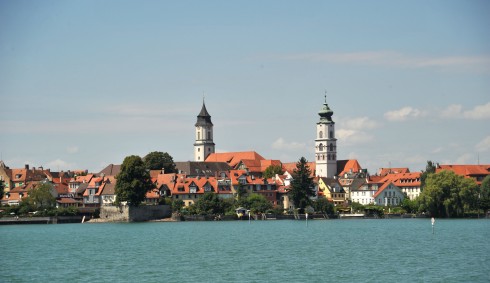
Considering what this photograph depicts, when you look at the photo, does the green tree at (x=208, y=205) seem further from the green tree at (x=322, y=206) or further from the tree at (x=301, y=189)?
the green tree at (x=322, y=206)

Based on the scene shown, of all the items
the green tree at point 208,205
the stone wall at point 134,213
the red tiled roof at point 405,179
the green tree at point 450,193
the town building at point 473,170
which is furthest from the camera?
the red tiled roof at point 405,179

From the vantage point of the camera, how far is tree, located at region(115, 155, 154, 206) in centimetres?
10456

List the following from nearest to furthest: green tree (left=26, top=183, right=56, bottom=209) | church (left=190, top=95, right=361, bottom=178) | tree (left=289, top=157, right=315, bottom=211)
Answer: green tree (left=26, top=183, right=56, bottom=209) → tree (left=289, top=157, right=315, bottom=211) → church (left=190, top=95, right=361, bottom=178)

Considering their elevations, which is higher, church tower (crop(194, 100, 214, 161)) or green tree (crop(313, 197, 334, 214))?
church tower (crop(194, 100, 214, 161))

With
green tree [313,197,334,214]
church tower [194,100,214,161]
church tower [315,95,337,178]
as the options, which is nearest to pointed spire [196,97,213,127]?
church tower [194,100,214,161]

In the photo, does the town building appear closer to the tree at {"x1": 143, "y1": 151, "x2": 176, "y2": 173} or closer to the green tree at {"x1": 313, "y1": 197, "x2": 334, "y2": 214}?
the green tree at {"x1": 313, "y1": 197, "x2": 334, "y2": 214}

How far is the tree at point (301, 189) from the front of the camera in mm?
114250

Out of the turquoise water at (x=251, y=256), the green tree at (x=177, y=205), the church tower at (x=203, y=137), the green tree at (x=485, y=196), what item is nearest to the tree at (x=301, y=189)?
the green tree at (x=177, y=205)

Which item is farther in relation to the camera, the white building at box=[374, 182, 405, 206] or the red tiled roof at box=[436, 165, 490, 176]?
the red tiled roof at box=[436, 165, 490, 176]

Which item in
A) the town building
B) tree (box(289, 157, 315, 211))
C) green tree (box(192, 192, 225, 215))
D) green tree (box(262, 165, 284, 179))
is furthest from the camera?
green tree (box(262, 165, 284, 179))

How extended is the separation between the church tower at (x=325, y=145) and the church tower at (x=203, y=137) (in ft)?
68.6

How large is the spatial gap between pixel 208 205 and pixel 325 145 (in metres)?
52.4

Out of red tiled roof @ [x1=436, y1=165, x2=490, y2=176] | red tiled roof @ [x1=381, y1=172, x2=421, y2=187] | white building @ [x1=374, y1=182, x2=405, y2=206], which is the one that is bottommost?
white building @ [x1=374, y1=182, x2=405, y2=206]

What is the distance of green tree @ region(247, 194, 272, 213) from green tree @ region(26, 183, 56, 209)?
77.1 feet
